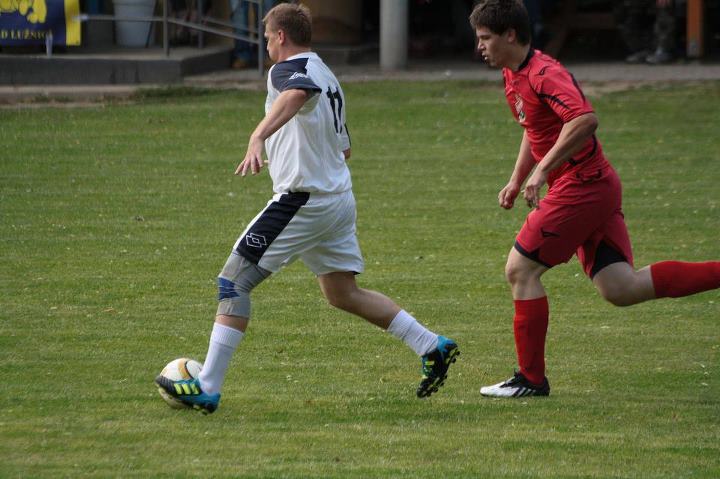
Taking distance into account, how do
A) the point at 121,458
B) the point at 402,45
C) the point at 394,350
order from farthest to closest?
the point at 402,45 → the point at 394,350 → the point at 121,458

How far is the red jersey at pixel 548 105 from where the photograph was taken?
231 inches

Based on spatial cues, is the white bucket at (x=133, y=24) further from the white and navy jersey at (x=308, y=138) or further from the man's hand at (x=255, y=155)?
the man's hand at (x=255, y=155)

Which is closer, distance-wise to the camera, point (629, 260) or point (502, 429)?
point (502, 429)

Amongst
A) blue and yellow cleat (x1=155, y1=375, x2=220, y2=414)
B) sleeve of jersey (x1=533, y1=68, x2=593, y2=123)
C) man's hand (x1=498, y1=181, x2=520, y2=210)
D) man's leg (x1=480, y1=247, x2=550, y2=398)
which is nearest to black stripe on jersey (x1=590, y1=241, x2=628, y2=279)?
man's leg (x1=480, y1=247, x2=550, y2=398)

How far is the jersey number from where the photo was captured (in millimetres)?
5992

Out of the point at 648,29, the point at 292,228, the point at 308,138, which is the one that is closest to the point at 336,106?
the point at 308,138

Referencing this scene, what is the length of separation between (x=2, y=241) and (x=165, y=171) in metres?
3.24

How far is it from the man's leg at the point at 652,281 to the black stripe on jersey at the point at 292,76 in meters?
Result: 1.69

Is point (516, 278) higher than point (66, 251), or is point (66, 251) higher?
point (516, 278)

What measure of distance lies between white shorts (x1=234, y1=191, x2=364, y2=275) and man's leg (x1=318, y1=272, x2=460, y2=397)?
21 cm

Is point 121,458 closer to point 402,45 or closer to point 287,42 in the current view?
point 287,42

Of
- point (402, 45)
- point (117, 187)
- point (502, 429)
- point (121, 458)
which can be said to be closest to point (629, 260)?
point (502, 429)

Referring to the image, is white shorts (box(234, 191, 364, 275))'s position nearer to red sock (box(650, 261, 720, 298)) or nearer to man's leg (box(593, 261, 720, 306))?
man's leg (box(593, 261, 720, 306))

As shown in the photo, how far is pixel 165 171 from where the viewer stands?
43.6ft
